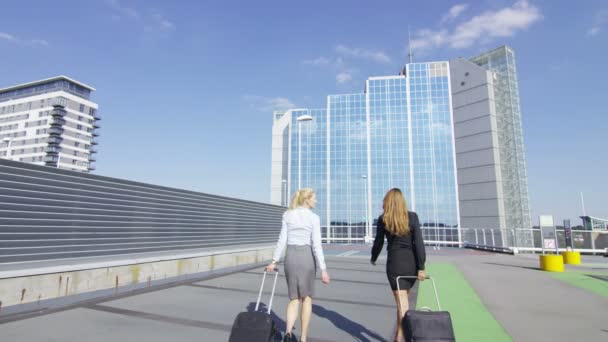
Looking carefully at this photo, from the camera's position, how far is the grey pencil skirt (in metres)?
3.49

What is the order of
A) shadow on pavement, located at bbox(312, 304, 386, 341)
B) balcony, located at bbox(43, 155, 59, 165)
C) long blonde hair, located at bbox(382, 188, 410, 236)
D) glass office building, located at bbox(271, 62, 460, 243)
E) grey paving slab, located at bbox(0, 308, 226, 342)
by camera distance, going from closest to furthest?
long blonde hair, located at bbox(382, 188, 410, 236), grey paving slab, located at bbox(0, 308, 226, 342), shadow on pavement, located at bbox(312, 304, 386, 341), glass office building, located at bbox(271, 62, 460, 243), balcony, located at bbox(43, 155, 59, 165)

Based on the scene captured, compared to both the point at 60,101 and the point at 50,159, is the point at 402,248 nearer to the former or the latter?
the point at 50,159

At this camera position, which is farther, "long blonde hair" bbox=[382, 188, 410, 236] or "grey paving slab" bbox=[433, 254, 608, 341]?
"grey paving slab" bbox=[433, 254, 608, 341]

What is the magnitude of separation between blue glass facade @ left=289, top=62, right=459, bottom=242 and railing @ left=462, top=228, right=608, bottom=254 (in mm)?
21496

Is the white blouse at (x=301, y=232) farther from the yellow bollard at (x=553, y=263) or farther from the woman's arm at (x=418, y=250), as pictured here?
the yellow bollard at (x=553, y=263)

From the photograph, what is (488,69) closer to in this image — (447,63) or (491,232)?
(447,63)

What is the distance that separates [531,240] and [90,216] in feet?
83.1

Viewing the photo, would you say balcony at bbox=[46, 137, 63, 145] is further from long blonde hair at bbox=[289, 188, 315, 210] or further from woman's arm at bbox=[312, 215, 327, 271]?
woman's arm at bbox=[312, 215, 327, 271]

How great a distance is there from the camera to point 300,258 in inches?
139

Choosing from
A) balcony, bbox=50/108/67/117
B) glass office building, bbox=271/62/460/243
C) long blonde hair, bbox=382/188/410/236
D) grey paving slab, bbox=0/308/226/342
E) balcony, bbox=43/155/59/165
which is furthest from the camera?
Result: balcony, bbox=50/108/67/117

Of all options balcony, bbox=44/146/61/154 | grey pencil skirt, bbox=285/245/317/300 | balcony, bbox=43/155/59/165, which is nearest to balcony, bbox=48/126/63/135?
balcony, bbox=44/146/61/154

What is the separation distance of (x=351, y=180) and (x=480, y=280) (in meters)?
38.5

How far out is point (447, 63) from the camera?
161 ft

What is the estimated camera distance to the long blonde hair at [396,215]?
3590 mm
